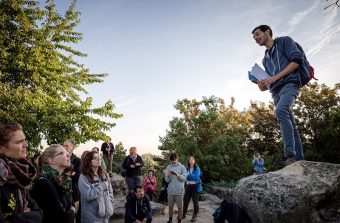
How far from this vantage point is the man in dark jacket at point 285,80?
160 inches

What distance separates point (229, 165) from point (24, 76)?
19.4m

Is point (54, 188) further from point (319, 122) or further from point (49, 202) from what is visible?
point (319, 122)

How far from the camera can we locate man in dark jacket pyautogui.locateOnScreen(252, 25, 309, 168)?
4.06 meters

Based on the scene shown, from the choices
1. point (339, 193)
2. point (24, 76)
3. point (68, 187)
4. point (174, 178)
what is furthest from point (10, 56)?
point (339, 193)

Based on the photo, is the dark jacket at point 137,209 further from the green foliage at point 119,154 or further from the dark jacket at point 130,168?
the green foliage at point 119,154

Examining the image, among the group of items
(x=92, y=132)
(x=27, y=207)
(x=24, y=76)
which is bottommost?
(x=27, y=207)

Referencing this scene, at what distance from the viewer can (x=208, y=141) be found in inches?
1133

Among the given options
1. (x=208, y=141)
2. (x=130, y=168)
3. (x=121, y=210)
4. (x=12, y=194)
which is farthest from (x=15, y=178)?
(x=208, y=141)

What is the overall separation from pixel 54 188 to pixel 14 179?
1313mm

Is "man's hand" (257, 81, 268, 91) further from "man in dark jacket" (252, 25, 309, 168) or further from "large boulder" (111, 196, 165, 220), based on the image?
"large boulder" (111, 196, 165, 220)

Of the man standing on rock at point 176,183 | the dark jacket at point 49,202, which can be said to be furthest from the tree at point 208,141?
the dark jacket at point 49,202

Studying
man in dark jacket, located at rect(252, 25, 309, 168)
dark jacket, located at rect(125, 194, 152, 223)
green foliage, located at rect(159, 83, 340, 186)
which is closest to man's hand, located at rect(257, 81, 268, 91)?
man in dark jacket, located at rect(252, 25, 309, 168)

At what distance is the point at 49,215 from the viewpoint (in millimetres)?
3422

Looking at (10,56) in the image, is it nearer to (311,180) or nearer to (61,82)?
(61,82)
